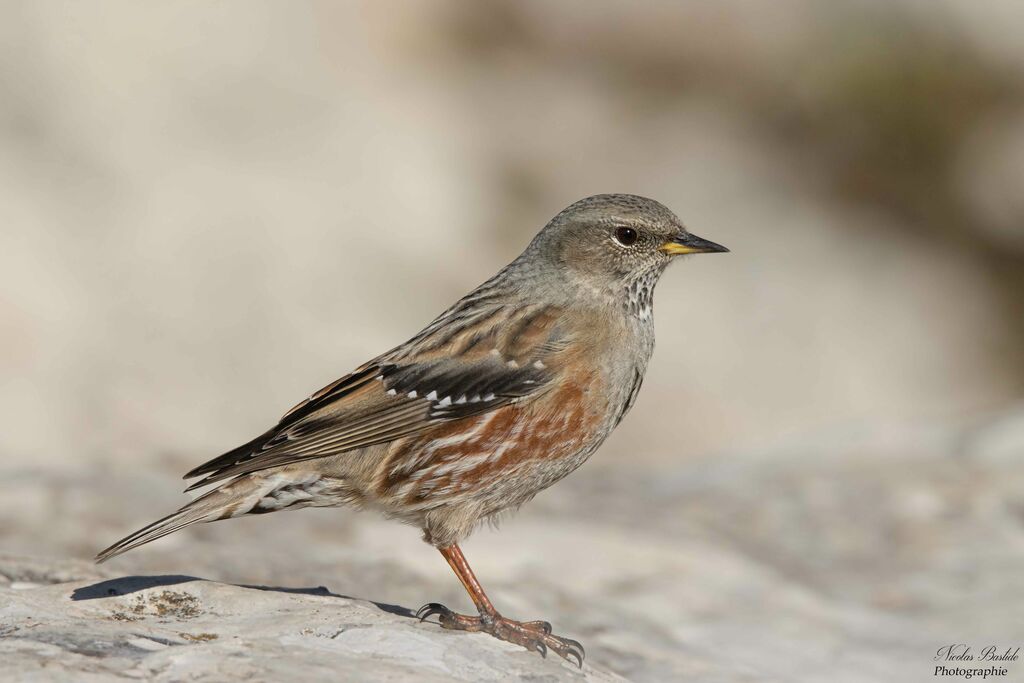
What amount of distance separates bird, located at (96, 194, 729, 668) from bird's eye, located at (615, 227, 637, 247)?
0.40 metres

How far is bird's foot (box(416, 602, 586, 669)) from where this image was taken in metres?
Result: 5.70

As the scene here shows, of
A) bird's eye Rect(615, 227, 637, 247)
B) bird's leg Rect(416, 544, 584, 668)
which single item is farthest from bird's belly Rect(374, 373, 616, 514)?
bird's eye Rect(615, 227, 637, 247)

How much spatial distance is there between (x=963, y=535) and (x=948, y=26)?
829 cm

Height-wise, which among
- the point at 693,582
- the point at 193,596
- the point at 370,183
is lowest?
the point at 193,596

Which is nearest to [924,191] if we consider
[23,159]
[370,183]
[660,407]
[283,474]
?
[660,407]

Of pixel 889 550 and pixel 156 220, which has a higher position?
pixel 156 220

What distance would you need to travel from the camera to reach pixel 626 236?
6957 mm

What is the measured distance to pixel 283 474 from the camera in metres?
6.15

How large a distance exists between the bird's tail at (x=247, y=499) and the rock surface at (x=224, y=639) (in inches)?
11.3

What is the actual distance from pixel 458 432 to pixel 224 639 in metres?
1.57

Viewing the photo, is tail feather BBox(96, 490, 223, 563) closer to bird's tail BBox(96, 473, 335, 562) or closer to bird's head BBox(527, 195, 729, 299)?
bird's tail BBox(96, 473, 335, 562)

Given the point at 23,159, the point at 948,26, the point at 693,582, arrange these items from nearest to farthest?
the point at 693,582 < the point at 23,159 < the point at 948,26

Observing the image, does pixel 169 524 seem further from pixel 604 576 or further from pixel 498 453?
pixel 604 576

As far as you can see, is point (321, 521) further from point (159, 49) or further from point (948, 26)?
point (948, 26)
